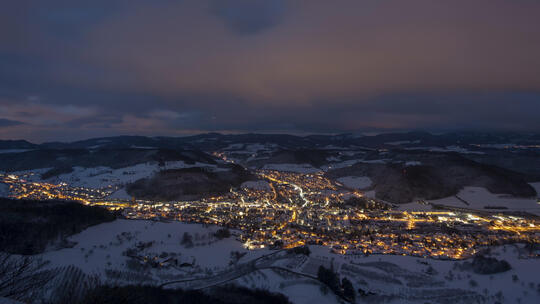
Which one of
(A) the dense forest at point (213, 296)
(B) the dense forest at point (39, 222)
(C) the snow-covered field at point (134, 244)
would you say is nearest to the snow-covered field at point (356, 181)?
(C) the snow-covered field at point (134, 244)

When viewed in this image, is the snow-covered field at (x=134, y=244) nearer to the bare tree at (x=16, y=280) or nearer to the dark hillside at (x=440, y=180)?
the bare tree at (x=16, y=280)

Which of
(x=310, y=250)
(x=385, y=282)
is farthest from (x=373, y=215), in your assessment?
(x=385, y=282)

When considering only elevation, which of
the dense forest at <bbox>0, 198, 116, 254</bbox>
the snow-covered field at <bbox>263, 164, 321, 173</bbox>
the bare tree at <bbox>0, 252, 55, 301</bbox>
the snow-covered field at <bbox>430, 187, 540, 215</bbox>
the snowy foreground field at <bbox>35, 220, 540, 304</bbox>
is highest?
the bare tree at <bbox>0, 252, 55, 301</bbox>

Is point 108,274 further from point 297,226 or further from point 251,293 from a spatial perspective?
point 297,226

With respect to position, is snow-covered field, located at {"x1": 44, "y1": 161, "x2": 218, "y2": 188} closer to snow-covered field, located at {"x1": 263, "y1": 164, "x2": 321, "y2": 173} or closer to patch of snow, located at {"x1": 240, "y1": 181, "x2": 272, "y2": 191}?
patch of snow, located at {"x1": 240, "y1": 181, "x2": 272, "y2": 191}

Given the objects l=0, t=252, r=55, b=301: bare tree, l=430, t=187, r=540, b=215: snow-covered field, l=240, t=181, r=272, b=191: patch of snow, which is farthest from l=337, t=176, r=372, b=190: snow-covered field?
l=0, t=252, r=55, b=301: bare tree
